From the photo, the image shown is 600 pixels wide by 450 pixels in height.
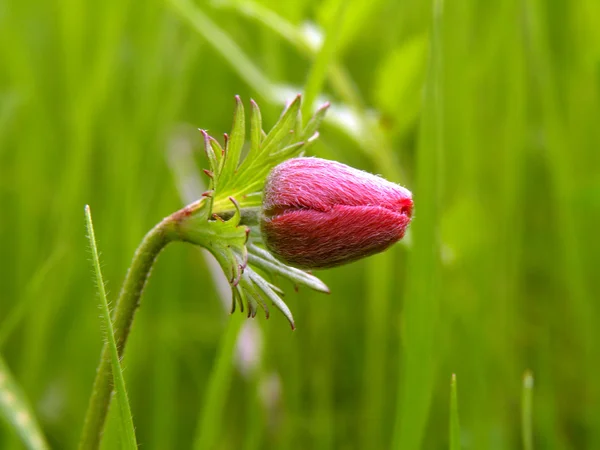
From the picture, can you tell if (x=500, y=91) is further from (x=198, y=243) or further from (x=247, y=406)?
(x=198, y=243)

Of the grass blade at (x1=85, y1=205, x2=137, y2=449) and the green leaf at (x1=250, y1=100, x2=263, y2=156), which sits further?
the green leaf at (x1=250, y1=100, x2=263, y2=156)

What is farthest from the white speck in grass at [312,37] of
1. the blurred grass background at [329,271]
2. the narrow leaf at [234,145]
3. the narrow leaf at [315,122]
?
the narrow leaf at [234,145]

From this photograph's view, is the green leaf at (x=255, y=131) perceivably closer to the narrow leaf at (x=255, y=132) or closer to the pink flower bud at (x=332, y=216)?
the narrow leaf at (x=255, y=132)

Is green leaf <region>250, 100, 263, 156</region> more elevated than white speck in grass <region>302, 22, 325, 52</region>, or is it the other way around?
white speck in grass <region>302, 22, 325, 52</region>

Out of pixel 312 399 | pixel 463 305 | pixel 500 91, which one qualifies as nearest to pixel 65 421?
pixel 312 399

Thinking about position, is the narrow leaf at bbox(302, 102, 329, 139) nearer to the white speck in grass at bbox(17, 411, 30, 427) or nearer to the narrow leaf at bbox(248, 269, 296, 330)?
the narrow leaf at bbox(248, 269, 296, 330)

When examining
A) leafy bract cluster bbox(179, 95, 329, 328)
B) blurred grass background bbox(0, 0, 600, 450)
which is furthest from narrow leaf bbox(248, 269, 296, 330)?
blurred grass background bbox(0, 0, 600, 450)

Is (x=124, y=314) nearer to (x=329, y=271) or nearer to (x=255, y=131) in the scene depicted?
(x=255, y=131)

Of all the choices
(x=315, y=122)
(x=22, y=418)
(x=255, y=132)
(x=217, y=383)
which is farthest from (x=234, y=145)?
(x=22, y=418)

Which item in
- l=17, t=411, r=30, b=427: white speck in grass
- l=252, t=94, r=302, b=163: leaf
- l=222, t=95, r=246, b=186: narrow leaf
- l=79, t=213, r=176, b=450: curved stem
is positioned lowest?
l=17, t=411, r=30, b=427: white speck in grass
